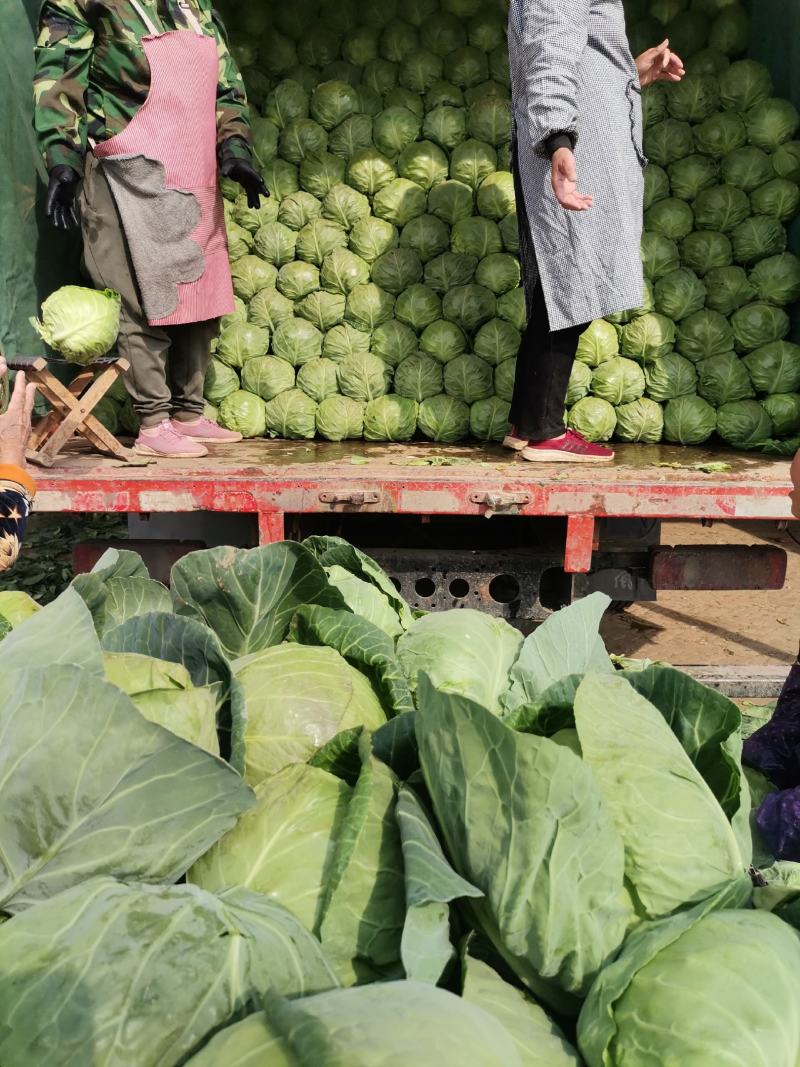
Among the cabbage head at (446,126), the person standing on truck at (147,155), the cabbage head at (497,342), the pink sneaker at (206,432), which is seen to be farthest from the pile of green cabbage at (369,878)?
the cabbage head at (446,126)

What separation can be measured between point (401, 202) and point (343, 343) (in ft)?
2.91

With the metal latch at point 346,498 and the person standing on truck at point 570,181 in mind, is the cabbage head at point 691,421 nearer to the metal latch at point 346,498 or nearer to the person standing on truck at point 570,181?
the person standing on truck at point 570,181

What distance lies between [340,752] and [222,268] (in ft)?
11.6

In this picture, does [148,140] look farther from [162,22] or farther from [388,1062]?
[388,1062]

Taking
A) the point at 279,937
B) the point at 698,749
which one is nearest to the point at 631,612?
the point at 698,749

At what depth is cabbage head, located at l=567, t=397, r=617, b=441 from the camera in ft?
14.7

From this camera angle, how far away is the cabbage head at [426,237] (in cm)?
483

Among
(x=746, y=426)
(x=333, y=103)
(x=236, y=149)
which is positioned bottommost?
(x=746, y=426)

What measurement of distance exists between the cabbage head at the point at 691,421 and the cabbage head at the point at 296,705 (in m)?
3.53

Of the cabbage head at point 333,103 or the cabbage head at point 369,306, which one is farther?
the cabbage head at point 333,103

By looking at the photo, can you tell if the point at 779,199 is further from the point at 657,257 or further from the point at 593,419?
the point at 593,419

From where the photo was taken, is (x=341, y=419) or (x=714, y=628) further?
(x=714, y=628)

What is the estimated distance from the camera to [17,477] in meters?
2.48

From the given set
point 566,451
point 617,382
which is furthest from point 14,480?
point 617,382
